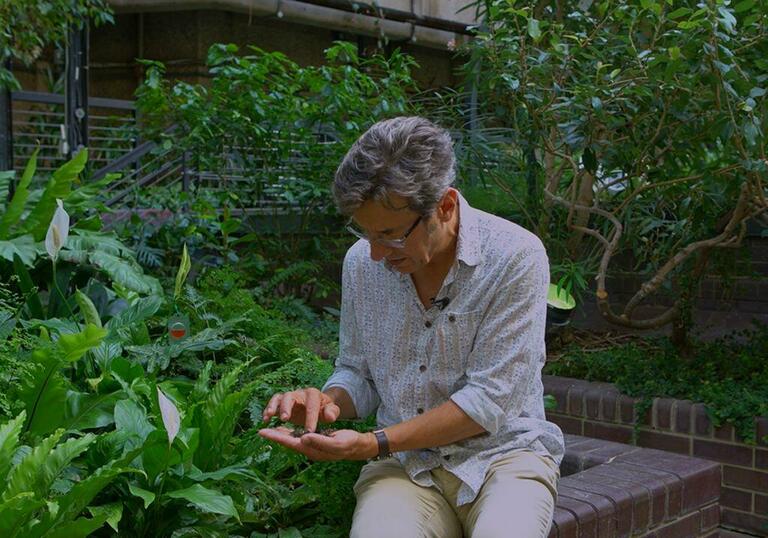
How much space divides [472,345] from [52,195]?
3.60 metres

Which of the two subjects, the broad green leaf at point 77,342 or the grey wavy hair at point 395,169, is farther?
the broad green leaf at point 77,342

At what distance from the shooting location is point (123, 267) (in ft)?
17.7

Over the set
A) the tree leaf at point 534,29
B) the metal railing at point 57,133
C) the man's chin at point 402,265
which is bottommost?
the man's chin at point 402,265

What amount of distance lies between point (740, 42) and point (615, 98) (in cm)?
64

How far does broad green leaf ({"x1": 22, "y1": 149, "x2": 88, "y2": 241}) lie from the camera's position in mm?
5551

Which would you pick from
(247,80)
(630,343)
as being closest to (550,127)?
(630,343)

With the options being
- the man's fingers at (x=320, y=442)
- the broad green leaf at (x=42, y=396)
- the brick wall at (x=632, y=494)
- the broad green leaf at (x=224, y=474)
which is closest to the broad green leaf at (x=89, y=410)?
the broad green leaf at (x=42, y=396)

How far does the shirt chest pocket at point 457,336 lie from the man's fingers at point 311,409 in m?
0.35

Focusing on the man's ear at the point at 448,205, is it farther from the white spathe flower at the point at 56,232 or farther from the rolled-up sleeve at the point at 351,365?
the white spathe flower at the point at 56,232

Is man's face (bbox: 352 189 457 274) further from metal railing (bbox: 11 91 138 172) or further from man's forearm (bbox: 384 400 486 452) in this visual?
metal railing (bbox: 11 91 138 172)

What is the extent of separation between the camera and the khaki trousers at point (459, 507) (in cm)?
257

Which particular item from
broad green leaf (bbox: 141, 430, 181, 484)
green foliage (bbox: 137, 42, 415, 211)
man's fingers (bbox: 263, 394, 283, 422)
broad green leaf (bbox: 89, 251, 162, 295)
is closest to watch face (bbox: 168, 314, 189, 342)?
broad green leaf (bbox: 89, 251, 162, 295)

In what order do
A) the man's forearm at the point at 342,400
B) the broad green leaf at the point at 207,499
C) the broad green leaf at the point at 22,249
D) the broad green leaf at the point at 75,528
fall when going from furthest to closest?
the broad green leaf at the point at 22,249, the man's forearm at the point at 342,400, the broad green leaf at the point at 207,499, the broad green leaf at the point at 75,528

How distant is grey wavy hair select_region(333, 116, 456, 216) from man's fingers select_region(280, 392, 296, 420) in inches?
19.9
